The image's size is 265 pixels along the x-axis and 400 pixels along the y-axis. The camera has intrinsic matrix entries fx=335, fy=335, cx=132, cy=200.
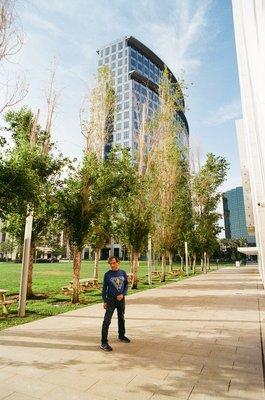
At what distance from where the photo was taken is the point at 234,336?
7613 millimetres

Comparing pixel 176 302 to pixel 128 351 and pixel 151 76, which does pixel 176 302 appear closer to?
pixel 128 351

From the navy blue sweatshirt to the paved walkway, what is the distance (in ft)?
3.45

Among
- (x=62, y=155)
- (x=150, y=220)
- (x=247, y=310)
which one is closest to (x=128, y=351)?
(x=247, y=310)

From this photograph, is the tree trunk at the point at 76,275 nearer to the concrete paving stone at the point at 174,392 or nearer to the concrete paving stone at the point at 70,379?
the concrete paving stone at the point at 70,379

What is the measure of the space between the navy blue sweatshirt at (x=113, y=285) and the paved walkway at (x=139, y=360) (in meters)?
1.05

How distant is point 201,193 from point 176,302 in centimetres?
2769

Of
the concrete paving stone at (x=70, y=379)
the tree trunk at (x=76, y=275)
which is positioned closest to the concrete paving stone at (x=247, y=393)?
the concrete paving stone at (x=70, y=379)

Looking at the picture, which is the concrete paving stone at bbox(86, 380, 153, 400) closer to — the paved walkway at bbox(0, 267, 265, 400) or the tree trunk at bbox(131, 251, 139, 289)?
the paved walkway at bbox(0, 267, 265, 400)

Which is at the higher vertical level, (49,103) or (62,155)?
(49,103)

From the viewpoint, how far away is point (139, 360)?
19.2 feet

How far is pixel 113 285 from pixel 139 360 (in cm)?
150

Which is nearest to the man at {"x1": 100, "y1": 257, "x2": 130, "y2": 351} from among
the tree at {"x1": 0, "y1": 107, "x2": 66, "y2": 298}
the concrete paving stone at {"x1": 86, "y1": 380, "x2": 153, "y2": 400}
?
the concrete paving stone at {"x1": 86, "y1": 380, "x2": 153, "y2": 400}

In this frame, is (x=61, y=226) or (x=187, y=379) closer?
(x=187, y=379)

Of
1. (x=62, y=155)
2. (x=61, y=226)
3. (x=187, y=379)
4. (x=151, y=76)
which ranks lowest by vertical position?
(x=187, y=379)
